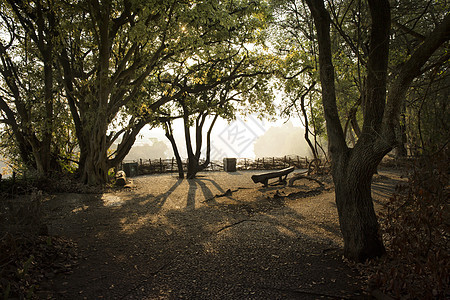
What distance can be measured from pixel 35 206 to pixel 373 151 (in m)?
4.72

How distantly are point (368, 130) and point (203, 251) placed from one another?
10.9 ft

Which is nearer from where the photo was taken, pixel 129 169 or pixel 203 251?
pixel 203 251

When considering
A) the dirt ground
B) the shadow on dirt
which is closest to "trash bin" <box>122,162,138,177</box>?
the dirt ground

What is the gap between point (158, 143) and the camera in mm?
106625

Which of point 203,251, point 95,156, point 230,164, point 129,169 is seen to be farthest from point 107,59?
point 230,164

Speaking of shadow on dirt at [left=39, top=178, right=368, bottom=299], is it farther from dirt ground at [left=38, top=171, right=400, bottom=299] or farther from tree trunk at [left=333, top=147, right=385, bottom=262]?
tree trunk at [left=333, top=147, right=385, bottom=262]

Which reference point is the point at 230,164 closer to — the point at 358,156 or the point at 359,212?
the point at 359,212

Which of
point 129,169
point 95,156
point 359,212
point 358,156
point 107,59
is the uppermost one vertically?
point 107,59

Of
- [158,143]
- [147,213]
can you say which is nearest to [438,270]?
[147,213]

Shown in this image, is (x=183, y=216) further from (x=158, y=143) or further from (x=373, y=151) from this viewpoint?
(x=158, y=143)

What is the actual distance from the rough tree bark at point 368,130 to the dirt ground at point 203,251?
593mm

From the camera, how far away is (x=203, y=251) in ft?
15.0

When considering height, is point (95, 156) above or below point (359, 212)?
above

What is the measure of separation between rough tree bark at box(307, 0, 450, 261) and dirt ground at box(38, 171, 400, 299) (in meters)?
0.59
